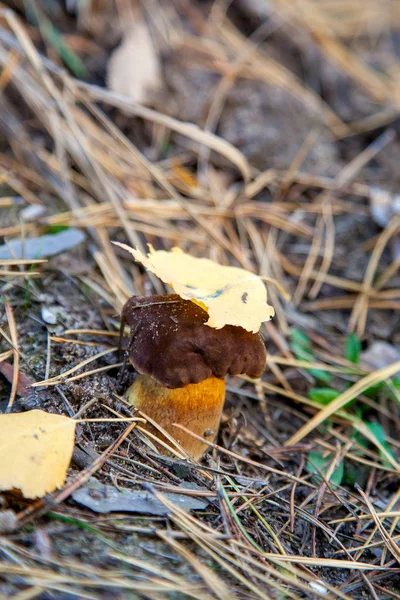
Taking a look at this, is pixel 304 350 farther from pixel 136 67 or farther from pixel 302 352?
pixel 136 67

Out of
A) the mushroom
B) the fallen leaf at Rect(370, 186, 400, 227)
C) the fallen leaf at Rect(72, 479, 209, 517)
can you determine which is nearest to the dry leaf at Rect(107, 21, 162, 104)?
the fallen leaf at Rect(370, 186, 400, 227)

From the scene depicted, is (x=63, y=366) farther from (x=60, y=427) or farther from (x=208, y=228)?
(x=208, y=228)

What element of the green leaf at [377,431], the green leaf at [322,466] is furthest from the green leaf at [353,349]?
the green leaf at [322,466]

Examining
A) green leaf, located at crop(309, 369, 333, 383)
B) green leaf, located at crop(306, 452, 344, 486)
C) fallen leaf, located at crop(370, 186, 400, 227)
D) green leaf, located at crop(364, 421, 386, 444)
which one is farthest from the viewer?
fallen leaf, located at crop(370, 186, 400, 227)

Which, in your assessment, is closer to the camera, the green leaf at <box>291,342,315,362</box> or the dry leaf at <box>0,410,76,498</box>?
the dry leaf at <box>0,410,76,498</box>

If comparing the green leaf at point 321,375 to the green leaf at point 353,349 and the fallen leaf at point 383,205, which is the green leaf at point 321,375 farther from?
the fallen leaf at point 383,205

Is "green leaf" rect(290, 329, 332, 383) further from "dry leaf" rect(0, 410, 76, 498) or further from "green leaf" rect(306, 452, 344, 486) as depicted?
"dry leaf" rect(0, 410, 76, 498)

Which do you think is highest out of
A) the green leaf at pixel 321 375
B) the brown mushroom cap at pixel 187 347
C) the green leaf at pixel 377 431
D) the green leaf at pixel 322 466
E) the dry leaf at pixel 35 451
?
the brown mushroom cap at pixel 187 347
